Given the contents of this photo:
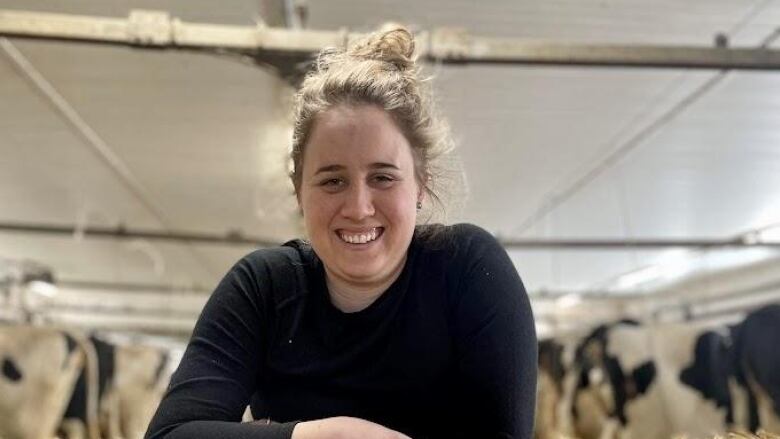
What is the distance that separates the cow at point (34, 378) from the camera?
413 centimetres

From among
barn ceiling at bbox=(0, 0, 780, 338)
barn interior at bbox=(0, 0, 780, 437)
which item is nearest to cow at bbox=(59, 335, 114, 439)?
barn interior at bbox=(0, 0, 780, 437)

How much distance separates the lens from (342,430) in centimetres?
101

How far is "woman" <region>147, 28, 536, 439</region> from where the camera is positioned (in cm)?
110

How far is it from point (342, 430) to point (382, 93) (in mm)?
518

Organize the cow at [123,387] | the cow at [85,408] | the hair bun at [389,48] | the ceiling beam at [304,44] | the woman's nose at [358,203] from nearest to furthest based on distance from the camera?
the woman's nose at [358,203], the hair bun at [389,48], the ceiling beam at [304,44], the cow at [85,408], the cow at [123,387]

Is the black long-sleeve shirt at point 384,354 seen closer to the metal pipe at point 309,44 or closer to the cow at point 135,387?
the metal pipe at point 309,44

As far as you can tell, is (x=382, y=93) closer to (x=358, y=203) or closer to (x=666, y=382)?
(x=358, y=203)

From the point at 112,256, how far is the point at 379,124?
31.8 ft

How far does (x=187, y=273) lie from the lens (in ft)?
39.0

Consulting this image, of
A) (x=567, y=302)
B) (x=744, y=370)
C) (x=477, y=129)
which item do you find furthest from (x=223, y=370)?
(x=567, y=302)

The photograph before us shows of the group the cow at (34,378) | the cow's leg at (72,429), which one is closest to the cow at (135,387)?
the cow's leg at (72,429)

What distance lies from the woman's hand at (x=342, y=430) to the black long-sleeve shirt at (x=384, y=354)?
10cm

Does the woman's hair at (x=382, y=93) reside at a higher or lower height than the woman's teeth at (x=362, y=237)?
higher

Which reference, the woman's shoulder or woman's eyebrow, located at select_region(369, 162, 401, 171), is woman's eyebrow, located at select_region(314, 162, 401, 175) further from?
the woman's shoulder
